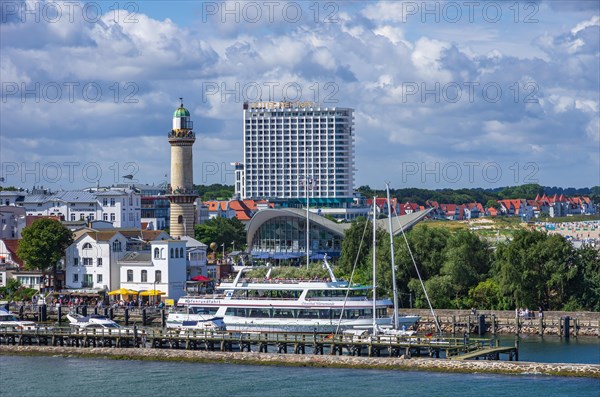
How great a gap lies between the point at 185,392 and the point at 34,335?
17.3 metres

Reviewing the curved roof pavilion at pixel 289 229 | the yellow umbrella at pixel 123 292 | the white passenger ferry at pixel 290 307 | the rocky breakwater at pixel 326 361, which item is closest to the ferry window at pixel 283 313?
the white passenger ferry at pixel 290 307

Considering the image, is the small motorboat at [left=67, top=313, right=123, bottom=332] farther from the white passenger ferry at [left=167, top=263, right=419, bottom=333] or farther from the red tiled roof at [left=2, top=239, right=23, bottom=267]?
the red tiled roof at [left=2, top=239, right=23, bottom=267]

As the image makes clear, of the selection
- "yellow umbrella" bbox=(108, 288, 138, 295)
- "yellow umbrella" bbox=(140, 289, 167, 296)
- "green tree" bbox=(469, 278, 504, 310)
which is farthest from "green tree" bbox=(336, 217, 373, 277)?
"yellow umbrella" bbox=(108, 288, 138, 295)

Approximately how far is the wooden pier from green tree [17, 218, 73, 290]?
24.3m

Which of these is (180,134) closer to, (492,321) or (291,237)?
(291,237)

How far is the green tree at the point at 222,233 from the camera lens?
13512 cm

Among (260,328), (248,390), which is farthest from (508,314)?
(248,390)

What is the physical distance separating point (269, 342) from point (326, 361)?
187 inches

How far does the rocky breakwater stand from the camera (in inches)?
2238

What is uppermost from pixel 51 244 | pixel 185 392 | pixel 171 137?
pixel 171 137

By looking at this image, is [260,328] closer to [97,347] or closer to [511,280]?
[97,347]

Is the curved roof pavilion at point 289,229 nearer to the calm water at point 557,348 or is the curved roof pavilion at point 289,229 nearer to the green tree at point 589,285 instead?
the green tree at point 589,285

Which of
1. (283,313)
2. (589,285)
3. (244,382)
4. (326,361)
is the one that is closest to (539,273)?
(589,285)

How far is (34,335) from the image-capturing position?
230ft
